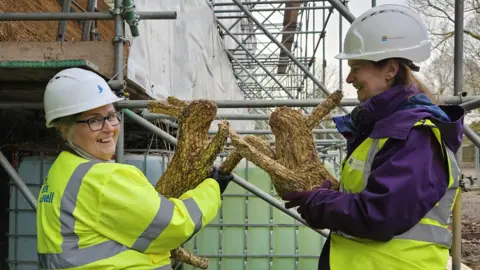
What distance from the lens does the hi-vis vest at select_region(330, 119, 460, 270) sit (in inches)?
57.4

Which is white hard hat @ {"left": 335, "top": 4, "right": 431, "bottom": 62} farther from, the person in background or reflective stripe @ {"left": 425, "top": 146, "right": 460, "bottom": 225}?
reflective stripe @ {"left": 425, "top": 146, "right": 460, "bottom": 225}

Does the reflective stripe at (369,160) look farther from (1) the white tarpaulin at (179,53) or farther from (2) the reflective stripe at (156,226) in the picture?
(1) the white tarpaulin at (179,53)

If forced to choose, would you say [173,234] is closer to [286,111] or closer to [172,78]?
[286,111]

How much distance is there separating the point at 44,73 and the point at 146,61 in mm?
1301

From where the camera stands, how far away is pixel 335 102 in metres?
1.96

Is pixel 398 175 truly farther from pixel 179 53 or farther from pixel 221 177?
pixel 179 53

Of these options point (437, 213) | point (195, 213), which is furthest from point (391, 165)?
point (195, 213)

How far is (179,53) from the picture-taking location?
192 inches

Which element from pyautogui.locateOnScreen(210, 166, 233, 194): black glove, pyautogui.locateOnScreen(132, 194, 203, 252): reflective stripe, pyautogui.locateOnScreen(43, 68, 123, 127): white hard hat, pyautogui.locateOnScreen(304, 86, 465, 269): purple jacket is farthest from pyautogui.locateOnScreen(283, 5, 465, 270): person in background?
pyautogui.locateOnScreen(43, 68, 123, 127): white hard hat

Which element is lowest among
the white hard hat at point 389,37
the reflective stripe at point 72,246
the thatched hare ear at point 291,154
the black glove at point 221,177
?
the reflective stripe at point 72,246

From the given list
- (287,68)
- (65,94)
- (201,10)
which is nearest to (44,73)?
(65,94)

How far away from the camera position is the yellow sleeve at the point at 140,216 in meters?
1.53

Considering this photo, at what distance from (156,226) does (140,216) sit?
0.24 feet

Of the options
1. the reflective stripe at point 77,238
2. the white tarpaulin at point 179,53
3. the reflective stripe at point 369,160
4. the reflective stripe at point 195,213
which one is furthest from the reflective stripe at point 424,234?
the white tarpaulin at point 179,53
